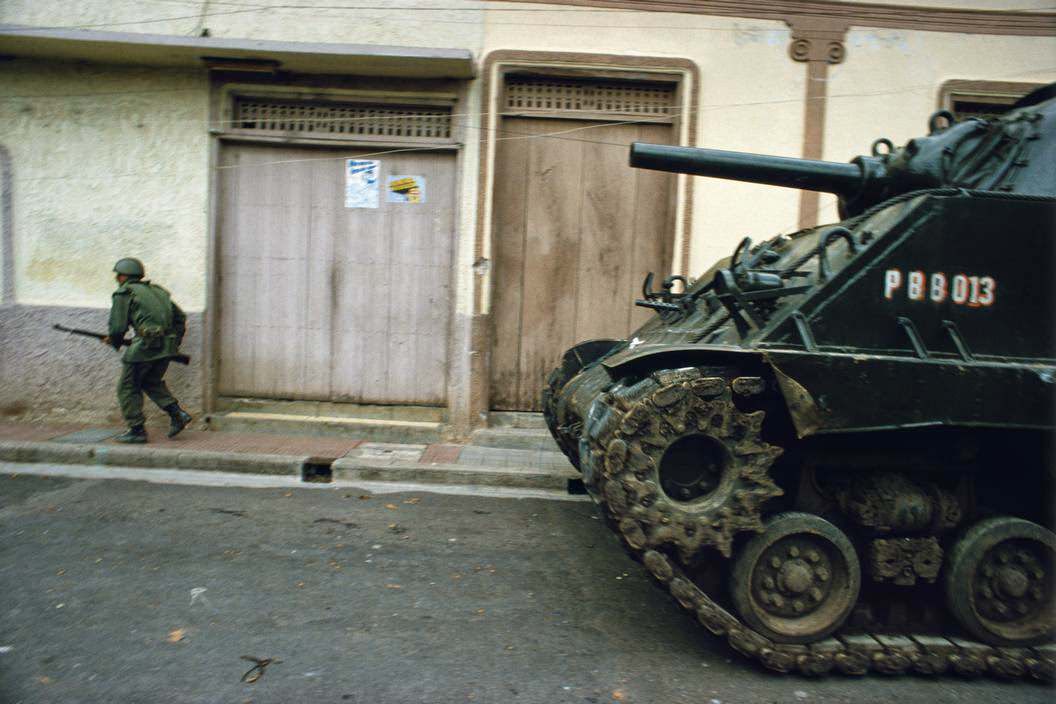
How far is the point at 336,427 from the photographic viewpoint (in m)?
7.79

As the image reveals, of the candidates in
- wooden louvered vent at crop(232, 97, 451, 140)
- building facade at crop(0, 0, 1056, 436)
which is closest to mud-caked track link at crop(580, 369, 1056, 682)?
building facade at crop(0, 0, 1056, 436)

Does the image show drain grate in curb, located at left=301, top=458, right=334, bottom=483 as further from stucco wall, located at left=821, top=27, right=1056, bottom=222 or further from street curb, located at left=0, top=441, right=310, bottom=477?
stucco wall, located at left=821, top=27, right=1056, bottom=222

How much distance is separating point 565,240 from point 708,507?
197 inches

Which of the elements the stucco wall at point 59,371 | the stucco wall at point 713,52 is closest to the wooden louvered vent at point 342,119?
the stucco wall at point 713,52

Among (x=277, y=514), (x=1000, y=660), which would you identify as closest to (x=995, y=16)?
(x=1000, y=660)

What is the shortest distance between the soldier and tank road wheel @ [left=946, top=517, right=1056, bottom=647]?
6409 millimetres

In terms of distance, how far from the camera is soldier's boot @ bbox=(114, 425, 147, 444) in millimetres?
7068

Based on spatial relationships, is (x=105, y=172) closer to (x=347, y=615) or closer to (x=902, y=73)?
(x=347, y=615)

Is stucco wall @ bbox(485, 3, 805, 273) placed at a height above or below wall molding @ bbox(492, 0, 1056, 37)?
below

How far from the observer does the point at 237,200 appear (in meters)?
8.00

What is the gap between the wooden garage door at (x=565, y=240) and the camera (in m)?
7.89

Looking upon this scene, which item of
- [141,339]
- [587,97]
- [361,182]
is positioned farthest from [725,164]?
[141,339]

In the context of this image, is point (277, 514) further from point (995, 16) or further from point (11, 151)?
point (995, 16)

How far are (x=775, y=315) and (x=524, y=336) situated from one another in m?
4.62
